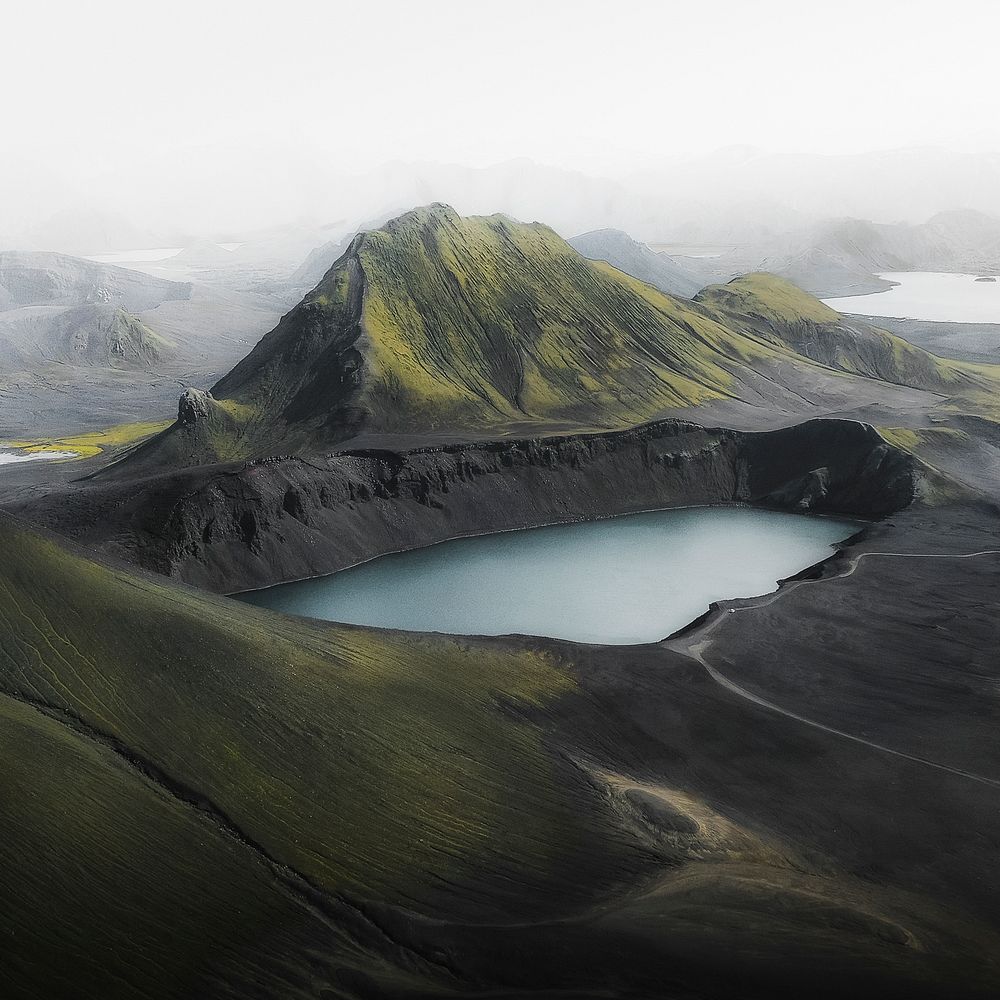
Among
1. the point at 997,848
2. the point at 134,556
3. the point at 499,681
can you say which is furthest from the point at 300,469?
the point at 997,848

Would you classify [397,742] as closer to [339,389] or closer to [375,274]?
[339,389]

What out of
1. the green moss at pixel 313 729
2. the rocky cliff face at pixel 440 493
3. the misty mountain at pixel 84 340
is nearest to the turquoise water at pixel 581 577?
the rocky cliff face at pixel 440 493

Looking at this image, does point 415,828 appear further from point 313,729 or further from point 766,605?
point 766,605

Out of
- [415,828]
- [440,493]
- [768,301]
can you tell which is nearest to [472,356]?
[440,493]

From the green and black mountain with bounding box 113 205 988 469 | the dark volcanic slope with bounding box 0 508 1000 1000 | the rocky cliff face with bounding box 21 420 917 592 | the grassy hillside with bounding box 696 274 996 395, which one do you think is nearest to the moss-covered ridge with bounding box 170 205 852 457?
the green and black mountain with bounding box 113 205 988 469

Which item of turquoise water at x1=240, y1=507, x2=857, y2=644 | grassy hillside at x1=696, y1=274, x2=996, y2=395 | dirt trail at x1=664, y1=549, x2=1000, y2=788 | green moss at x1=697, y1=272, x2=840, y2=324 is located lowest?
turquoise water at x1=240, y1=507, x2=857, y2=644

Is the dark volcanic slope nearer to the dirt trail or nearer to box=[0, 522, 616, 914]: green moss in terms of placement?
box=[0, 522, 616, 914]: green moss
